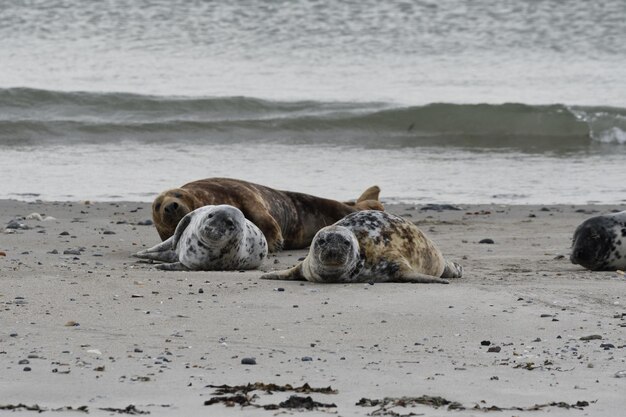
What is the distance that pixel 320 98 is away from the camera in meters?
23.2

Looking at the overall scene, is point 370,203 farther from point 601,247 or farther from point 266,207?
point 601,247

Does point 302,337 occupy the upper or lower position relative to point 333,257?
lower

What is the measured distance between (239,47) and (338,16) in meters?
4.10

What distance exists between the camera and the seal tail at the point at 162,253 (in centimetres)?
833

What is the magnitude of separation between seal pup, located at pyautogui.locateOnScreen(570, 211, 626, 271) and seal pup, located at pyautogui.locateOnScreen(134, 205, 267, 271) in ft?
6.79

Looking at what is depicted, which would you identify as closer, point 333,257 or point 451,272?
point 333,257

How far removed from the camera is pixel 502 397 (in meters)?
4.44

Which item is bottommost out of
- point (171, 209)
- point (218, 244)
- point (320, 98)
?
point (218, 244)

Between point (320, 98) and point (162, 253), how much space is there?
1506cm

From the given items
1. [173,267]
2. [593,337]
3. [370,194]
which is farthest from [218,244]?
[593,337]

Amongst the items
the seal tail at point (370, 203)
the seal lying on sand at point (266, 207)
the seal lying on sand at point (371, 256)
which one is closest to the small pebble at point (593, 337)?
the seal lying on sand at point (371, 256)

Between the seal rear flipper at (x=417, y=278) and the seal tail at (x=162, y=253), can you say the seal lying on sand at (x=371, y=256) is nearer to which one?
the seal rear flipper at (x=417, y=278)

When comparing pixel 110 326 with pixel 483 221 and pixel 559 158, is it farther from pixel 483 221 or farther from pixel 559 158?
pixel 559 158

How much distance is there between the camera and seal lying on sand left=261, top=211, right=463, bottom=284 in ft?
23.4
